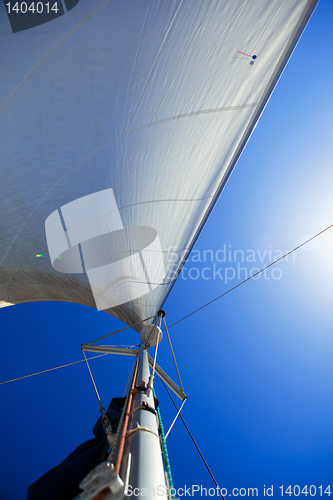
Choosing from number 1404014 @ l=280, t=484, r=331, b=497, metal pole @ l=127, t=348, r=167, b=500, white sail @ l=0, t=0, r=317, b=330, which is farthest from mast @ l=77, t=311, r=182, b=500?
number 1404014 @ l=280, t=484, r=331, b=497

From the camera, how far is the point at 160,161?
2.24 metres

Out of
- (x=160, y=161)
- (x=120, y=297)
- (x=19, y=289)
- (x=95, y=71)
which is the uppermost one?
(x=95, y=71)

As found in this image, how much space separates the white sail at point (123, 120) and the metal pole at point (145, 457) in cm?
171

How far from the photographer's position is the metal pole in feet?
2.40

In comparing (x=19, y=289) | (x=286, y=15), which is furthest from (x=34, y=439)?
(x=286, y=15)

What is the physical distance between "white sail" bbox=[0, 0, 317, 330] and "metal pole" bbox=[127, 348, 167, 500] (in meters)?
1.71

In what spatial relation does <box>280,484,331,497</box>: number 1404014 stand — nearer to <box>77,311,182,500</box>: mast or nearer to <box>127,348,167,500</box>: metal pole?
<box>77,311,182,500</box>: mast

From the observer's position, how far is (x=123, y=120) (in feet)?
6.26

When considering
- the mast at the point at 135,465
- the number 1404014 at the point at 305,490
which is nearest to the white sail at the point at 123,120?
the mast at the point at 135,465

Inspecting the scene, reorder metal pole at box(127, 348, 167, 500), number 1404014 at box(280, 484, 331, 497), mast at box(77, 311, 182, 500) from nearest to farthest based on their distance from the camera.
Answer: mast at box(77, 311, 182, 500), metal pole at box(127, 348, 167, 500), number 1404014 at box(280, 484, 331, 497)

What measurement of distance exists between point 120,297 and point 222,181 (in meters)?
1.93

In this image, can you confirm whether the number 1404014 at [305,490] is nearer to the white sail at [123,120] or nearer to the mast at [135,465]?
the white sail at [123,120]

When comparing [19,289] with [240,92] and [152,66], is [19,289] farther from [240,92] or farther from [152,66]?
[240,92]

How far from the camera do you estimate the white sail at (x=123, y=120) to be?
152 cm
